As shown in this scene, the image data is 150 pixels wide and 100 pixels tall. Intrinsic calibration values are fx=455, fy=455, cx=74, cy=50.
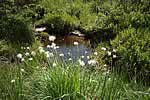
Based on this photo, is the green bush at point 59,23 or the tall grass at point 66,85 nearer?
the tall grass at point 66,85

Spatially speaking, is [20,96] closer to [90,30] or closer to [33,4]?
[90,30]

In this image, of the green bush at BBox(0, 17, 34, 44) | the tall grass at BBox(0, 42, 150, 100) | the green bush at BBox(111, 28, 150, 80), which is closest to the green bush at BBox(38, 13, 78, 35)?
the green bush at BBox(0, 17, 34, 44)

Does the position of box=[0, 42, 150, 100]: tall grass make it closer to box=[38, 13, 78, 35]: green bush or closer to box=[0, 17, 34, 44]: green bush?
box=[0, 17, 34, 44]: green bush

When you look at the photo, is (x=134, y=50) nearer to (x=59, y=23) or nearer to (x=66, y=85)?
(x=66, y=85)

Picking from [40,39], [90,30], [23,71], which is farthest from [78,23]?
[23,71]

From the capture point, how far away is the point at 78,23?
1410 cm

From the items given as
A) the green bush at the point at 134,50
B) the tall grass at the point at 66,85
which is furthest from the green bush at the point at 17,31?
the tall grass at the point at 66,85

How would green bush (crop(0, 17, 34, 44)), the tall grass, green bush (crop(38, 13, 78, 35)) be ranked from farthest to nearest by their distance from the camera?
1. green bush (crop(38, 13, 78, 35))
2. green bush (crop(0, 17, 34, 44))
3. the tall grass

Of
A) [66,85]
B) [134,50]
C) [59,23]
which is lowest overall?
[59,23]

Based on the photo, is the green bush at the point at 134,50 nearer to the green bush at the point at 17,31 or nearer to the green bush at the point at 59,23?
the green bush at the point at 17,31

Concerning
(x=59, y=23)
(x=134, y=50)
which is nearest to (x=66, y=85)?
(x=134, y=50)

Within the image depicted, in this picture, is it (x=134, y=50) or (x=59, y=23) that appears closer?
(x=134, y=50)

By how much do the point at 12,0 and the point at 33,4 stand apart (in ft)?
2.69

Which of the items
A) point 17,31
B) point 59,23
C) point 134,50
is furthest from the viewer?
point 59,23
